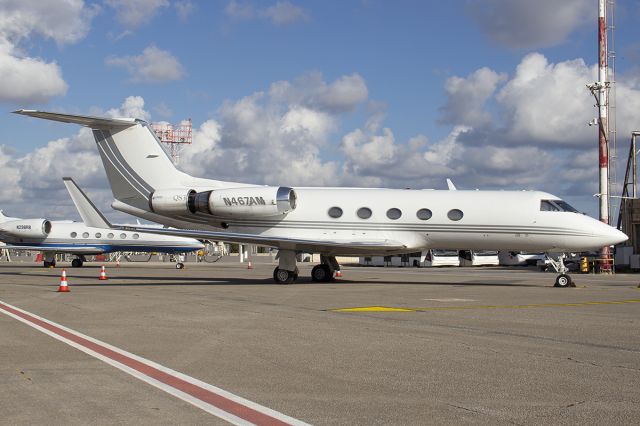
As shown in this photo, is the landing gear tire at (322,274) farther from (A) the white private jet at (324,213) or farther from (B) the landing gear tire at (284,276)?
(B) the landing gear tire at (284,276)

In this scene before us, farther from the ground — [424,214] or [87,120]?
[87,120]

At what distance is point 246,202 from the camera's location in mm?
23953

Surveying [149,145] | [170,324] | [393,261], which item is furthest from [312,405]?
[393,261]

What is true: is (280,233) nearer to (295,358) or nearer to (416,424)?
(295,358)

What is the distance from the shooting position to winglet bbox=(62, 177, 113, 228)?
1071 inches

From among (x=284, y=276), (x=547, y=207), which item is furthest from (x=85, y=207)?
(x=547, y=207)

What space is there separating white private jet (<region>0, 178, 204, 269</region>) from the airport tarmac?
34241mm

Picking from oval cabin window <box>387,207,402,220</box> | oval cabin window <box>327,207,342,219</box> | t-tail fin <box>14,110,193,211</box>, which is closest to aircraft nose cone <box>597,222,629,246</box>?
oval cabin window <box>387,207,402,220</box>

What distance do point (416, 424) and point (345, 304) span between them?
1028cm

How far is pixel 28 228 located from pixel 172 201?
29324 mm

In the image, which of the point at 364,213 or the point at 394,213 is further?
the point at 364,213

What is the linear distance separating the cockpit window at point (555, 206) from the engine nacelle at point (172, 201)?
11744 mm

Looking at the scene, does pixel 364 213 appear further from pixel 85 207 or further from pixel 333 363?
pixel 333 363

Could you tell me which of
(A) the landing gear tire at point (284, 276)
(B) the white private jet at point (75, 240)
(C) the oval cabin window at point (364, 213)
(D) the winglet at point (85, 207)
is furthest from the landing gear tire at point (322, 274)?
(B) the white private jet at point (75, 240)
